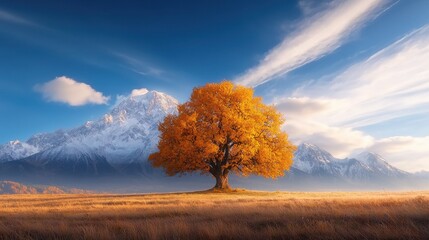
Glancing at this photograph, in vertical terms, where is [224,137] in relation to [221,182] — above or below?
above

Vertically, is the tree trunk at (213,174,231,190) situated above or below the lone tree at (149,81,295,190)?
below

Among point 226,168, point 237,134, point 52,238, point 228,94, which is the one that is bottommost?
point 52,238

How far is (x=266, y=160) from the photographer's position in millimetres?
51156

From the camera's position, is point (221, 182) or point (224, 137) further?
point (221, 182)

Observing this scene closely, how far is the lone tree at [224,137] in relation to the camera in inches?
1970

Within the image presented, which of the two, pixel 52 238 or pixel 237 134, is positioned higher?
pixel 237 134

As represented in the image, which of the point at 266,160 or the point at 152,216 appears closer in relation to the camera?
the point at 152,216

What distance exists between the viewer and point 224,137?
51156 millimetres

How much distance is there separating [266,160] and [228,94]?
382 inches

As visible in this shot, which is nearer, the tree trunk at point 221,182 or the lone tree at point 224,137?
the lone tree at point 224,137

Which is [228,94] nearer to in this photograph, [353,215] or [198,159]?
[198,159]

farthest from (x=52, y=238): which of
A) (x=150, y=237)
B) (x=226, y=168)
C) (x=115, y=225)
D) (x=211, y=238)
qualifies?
(x=226, y=168)

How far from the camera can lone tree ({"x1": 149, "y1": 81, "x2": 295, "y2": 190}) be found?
5003cm

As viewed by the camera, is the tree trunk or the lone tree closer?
the lone tree
